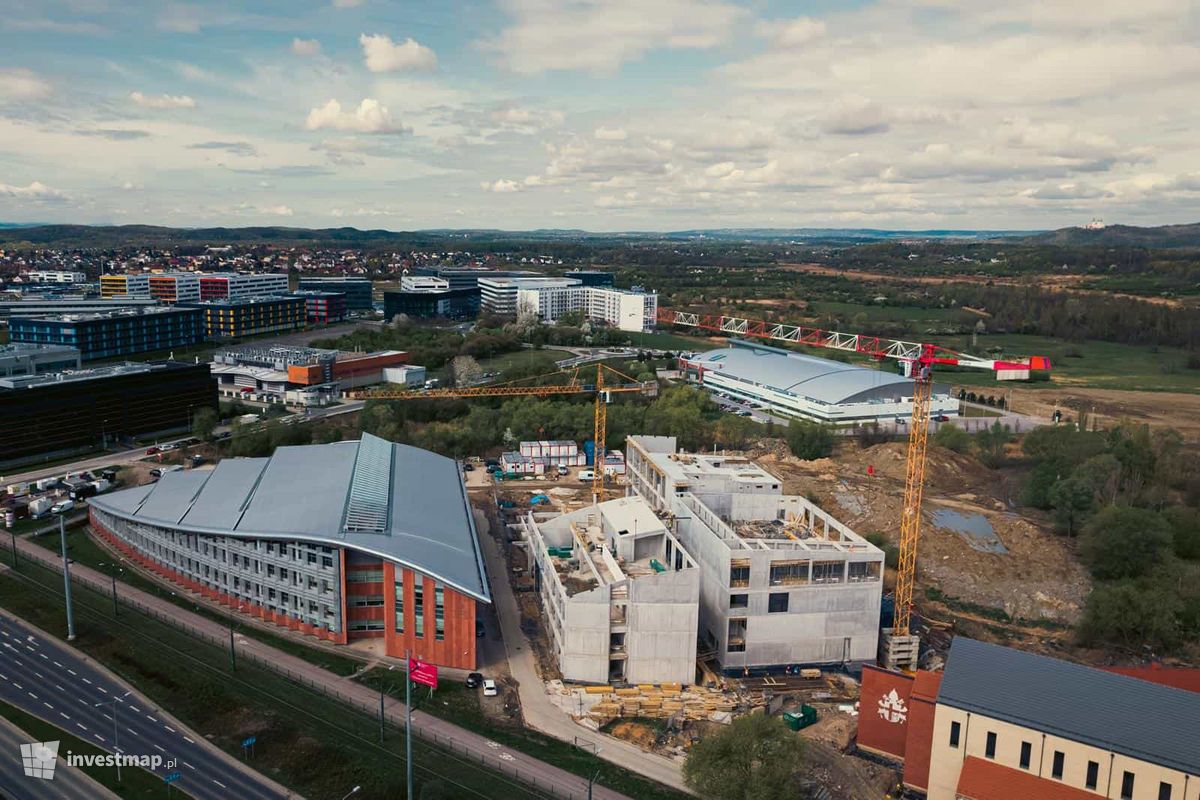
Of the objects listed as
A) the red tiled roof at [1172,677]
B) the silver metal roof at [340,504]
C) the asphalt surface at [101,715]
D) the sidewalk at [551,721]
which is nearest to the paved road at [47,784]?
the asphalt surface at [101,715]

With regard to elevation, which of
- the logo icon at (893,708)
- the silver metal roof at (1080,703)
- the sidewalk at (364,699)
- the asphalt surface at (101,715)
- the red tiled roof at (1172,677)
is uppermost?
the silver metal roof at (1080,703)

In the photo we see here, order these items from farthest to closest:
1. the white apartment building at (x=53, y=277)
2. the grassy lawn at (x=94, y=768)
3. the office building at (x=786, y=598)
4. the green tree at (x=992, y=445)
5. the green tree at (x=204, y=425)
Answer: the white apartment building at (x=53, y=277) < the green tree at (x=204, y=425) < the green tree at (x=992, y=445) < the office building at (x=786, y=598) < the grassy lawn at (x=94, y=768)

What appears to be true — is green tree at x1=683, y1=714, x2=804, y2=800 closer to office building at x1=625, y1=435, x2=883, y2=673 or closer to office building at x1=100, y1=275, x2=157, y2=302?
office building at x1=625, y1=435, x2=883, y2=673

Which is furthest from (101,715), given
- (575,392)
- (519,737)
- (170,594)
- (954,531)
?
(575,392)

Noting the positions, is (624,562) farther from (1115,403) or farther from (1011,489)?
(1115,403)

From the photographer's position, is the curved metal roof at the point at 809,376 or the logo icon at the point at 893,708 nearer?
the logo icon at the point at 893,708

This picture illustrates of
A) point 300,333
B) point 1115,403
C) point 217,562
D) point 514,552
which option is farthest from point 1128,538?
point 300,333

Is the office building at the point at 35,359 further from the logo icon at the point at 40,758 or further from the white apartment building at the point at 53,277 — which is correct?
the white apartment building at the point at 53,277

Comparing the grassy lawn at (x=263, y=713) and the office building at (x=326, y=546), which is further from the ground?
the office building at (x=326, y=546)
